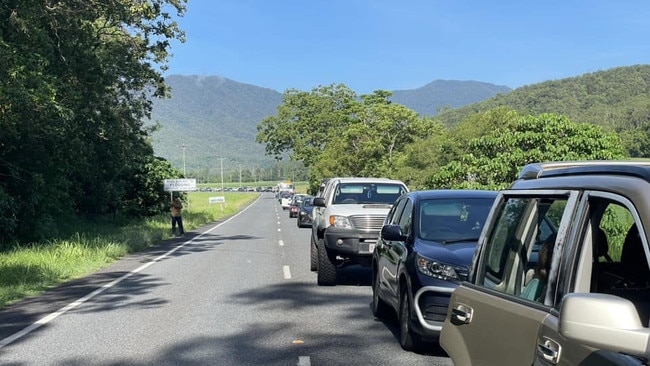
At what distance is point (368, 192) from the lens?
42.1ft

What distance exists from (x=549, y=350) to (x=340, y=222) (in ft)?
28.5

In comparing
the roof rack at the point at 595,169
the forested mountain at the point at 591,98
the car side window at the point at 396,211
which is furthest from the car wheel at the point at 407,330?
the forested mountain at the point at 591,98

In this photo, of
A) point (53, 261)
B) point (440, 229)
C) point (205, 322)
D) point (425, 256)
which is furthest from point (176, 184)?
point (425, 256)

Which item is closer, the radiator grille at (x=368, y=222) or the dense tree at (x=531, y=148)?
the radiator grille at (x=368, y=222)

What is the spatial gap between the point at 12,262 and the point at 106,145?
12.2 meters

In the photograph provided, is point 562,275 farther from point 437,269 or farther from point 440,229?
point 440,229

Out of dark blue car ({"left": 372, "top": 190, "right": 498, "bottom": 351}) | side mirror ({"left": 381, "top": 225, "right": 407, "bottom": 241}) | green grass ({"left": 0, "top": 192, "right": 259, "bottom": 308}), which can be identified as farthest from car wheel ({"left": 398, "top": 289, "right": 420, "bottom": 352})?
green grass ({"left": 0, "top": 192, "right": 259, "bottom": 308})

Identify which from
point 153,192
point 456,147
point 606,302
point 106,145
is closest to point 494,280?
point 606,302

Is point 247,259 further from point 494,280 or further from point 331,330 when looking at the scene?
point 494,280

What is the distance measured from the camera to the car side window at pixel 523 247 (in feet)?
9.11

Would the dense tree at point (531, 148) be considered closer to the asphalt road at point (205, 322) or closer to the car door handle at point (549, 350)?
the asphalt road at point (205, 322)

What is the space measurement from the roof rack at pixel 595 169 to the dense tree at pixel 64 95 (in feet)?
44.9

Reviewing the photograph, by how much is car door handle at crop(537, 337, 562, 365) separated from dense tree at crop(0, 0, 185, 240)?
14286 mm

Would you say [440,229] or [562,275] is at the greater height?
[562,275]
